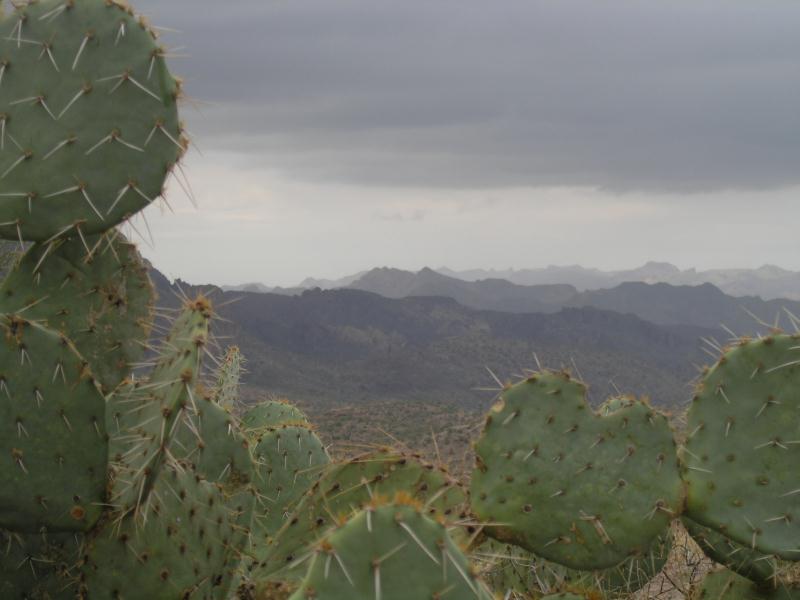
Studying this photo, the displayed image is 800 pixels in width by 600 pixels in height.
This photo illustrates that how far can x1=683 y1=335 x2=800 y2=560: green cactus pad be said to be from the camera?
11.9 ft

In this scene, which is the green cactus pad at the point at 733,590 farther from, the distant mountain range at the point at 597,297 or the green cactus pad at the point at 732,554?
the distant mountain range at the point at 597,297

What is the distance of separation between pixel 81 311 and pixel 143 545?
2.49 ft

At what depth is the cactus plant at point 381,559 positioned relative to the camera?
1.97 metres

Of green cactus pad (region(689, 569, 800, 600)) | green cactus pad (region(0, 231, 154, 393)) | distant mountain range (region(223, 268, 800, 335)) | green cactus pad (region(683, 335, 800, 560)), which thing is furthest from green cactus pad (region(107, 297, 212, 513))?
distant mountain range (region(223, 268, 800, 335))

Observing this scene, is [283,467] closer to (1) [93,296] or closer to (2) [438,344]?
(1) [93,296]

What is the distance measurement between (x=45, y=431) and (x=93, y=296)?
560 mm

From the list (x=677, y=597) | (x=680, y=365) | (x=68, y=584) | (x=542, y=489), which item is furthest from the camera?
(x=680, y=365)

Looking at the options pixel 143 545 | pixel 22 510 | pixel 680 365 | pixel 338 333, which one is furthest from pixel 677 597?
pixel 338 333

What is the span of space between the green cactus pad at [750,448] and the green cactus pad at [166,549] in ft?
5.64

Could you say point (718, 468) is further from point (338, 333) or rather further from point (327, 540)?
point (338, 333)

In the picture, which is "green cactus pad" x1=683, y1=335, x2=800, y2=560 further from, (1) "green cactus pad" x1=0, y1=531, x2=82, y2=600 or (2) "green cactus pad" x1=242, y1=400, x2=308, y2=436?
(2) "green cactus pad" x1=242, y1=400, x2=308, y2=436

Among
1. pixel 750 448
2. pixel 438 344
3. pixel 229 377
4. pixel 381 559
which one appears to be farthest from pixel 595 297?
pixel 381 559

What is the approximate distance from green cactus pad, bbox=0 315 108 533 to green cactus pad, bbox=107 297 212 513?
0.10 m

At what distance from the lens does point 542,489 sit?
3422mm
